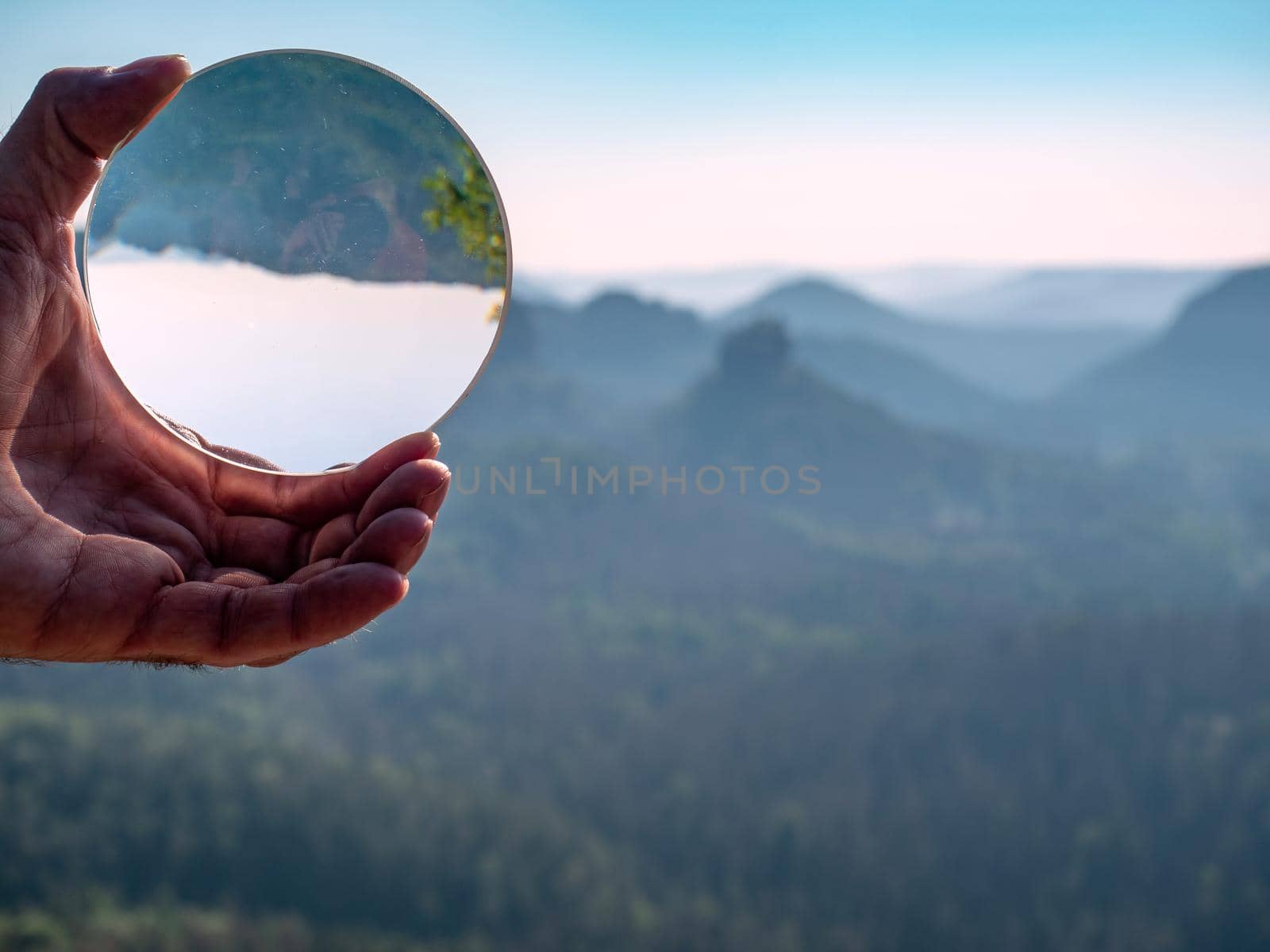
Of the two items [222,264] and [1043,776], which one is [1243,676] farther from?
[222,264]

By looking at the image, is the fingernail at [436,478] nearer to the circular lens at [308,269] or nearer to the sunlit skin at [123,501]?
the sunlit skin at [123,501]

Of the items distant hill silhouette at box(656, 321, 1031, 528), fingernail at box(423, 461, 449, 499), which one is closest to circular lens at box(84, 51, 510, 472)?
fingernail at box(423, 461, 449, 499)

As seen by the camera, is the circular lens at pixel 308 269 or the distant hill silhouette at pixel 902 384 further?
the distant hill silhouette at pixel 902 384

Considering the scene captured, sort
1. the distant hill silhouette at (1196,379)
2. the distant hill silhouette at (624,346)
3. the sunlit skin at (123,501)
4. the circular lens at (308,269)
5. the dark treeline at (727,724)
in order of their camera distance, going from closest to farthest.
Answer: the sunlit skin at (123,501)
the circular lens at (308,269)
the dark treeline at (727,724)
the distant hill silhouette at (1196,379)
the distant hill silhouette at (624,346)

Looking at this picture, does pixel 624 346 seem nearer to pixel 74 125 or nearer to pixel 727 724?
pixel 727 724

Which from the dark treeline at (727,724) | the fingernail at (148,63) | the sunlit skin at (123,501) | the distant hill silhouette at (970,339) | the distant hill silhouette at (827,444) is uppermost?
the fingernail at (148,63)

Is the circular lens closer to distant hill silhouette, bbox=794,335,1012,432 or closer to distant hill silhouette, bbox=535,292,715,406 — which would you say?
distant hill silhouette, bbox=535,292,715,406

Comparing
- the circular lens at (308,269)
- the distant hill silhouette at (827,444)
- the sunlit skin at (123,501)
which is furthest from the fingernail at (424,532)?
the distant hill silhouette at (827,444)
